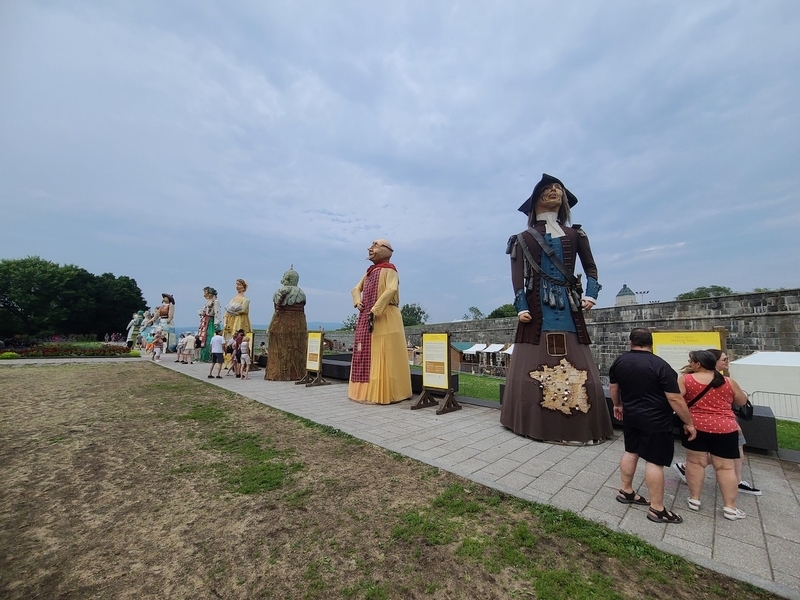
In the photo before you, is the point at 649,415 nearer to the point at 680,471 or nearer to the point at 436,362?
the point at 680,471

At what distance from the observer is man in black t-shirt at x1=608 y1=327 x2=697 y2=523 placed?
9.24ft

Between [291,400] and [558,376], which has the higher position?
[558,376]

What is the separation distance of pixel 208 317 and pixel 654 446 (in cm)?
1767

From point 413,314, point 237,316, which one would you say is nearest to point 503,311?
point 413,314

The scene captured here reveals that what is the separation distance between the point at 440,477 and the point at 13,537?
3.39 metres

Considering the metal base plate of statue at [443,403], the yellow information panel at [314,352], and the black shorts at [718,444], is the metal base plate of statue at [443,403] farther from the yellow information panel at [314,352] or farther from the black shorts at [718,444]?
the black shorts at [718,444]

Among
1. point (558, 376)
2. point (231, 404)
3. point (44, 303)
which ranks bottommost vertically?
point (231, 404)

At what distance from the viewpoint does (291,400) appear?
7746mm

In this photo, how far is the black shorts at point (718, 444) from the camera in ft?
9.26

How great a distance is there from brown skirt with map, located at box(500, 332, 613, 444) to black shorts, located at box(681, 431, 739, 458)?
175 cm

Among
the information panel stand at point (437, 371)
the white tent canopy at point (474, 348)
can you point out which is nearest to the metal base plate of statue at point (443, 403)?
the information panel stand at point (437, 371)

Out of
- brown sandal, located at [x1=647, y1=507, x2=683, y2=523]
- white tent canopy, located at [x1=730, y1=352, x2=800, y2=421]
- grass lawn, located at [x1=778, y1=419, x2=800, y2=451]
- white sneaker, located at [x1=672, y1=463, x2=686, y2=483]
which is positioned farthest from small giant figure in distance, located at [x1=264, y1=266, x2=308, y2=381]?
white tent canopy, located at [x1=730, y1=352, x2=800, y2=421]

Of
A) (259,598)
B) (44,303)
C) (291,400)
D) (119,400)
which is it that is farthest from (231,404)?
(44,303)

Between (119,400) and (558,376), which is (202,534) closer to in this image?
(558,376)
